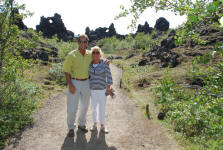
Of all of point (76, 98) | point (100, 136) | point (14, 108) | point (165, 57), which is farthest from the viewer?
point (165, 57)

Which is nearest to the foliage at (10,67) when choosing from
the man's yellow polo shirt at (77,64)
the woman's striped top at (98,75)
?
the man's yellow polo shirt at (77,64)

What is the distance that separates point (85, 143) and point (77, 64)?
6.67 ft

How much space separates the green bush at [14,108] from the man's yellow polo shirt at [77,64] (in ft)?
8.07

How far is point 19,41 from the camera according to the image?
6293 mm

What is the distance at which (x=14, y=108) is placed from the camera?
264 inches

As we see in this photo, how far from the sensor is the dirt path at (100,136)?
4.96 metres

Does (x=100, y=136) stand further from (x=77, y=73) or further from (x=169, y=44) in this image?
→ (x=169, y=44)

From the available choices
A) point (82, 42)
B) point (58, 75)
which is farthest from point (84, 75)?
point (58, 75)

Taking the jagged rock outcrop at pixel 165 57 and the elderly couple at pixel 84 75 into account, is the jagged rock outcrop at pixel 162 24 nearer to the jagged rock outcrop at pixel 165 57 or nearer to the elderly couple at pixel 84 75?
the jagged rock outcrop at pixel 165 57

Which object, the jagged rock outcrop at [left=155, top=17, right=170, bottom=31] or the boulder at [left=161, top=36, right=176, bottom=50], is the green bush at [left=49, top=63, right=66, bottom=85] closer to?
the boulder at [left=161, top=36, right=176, bottom=50]

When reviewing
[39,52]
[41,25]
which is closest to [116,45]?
[41,25]

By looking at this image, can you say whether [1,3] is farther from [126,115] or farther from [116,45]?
[116,45]

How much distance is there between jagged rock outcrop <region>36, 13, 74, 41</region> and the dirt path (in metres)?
78.7

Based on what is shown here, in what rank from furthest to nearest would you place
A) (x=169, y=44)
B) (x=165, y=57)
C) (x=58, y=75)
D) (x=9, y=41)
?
(x=169, y=44), (x=165, y=57), (x=58, y=75), (x=9, y=41)
